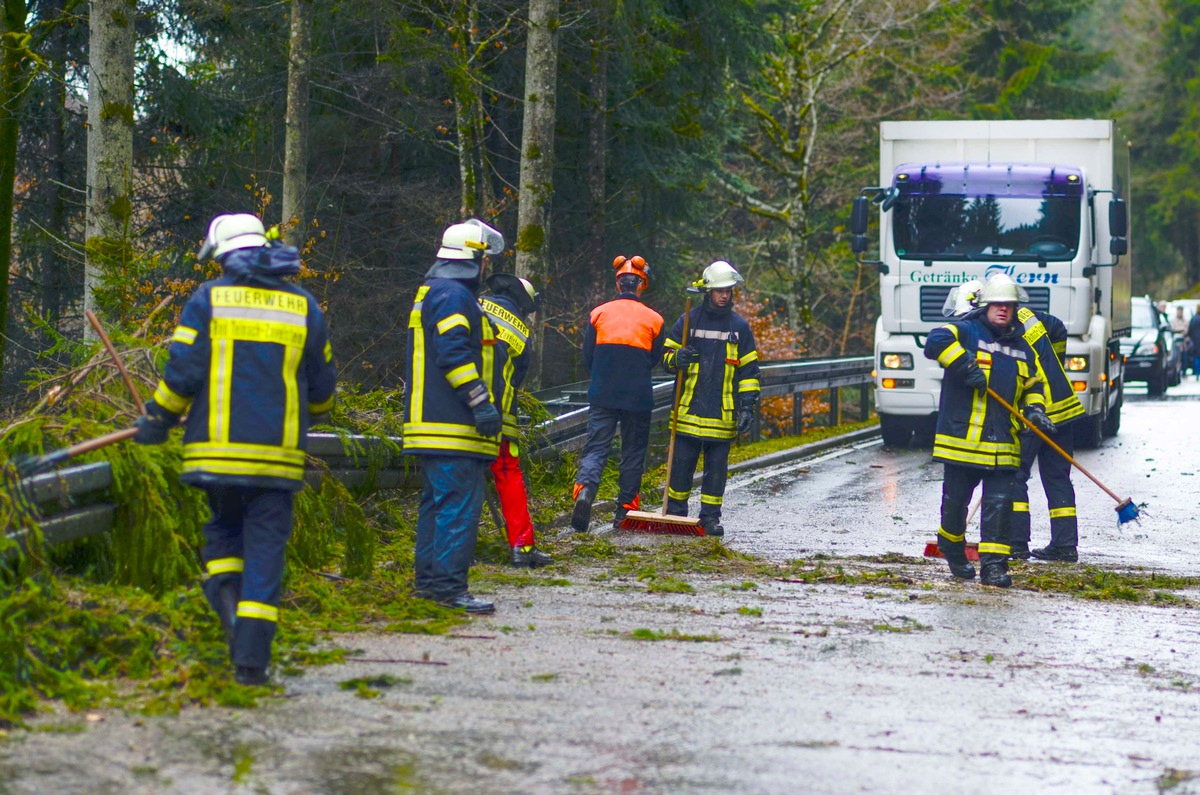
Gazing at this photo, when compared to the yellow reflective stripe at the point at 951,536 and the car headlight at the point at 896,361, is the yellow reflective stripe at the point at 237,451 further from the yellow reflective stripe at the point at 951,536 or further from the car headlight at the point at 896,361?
the car headlight at the point at 896,361

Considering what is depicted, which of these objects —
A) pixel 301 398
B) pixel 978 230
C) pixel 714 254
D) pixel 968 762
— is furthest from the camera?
pixel 714 254

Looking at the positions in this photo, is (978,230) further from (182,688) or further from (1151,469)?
(182,688)

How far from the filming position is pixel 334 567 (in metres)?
8.54

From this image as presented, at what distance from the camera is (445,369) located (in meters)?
7.77

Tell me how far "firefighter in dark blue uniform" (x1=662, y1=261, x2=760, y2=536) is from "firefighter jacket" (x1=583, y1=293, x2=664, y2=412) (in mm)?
173

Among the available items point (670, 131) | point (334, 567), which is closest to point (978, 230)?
point (670, 131)

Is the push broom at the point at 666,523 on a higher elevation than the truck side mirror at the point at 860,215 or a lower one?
lower

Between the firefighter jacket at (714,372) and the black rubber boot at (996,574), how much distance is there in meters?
2.66

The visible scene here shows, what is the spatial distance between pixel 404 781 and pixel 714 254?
27.7 m

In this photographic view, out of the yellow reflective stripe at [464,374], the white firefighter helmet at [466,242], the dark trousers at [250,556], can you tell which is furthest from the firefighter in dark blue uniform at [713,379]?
the dark trousers at [250,556]

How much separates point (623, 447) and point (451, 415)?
4068 mm

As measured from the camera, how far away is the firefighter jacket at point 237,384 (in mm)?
6086

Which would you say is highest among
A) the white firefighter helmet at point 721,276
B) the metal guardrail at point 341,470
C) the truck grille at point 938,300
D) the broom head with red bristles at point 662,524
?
the truck grille at point 938,300

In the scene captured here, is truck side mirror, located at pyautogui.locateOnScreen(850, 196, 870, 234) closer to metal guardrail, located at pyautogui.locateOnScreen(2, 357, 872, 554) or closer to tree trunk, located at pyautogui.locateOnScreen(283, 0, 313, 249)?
metal guardrail, located at pyautogui.locateOnScreen(2, 357, 872, 554)
